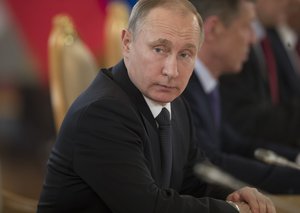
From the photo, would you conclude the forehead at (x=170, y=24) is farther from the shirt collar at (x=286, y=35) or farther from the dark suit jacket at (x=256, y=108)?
the shirt collar at (x=286, y=35)

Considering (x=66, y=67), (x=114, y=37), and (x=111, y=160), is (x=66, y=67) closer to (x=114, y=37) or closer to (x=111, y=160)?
(x=114, y=37)

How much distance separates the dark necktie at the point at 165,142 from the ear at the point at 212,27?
28.4 inches

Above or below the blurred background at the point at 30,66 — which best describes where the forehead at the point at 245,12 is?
above

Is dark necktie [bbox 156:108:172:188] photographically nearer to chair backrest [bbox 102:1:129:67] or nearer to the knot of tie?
the knot of tie

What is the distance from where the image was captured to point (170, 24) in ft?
4.90

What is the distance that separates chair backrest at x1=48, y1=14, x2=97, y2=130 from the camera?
2.23m

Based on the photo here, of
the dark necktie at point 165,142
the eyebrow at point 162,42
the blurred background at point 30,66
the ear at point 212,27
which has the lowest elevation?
the blurred background at point 30,66

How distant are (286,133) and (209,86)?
0.65 meters

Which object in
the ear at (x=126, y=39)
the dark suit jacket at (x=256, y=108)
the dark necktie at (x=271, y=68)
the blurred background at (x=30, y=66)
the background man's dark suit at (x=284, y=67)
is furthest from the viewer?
the blurred background at (x=30, y=66)

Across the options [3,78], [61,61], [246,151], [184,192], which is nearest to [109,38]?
[61,61]

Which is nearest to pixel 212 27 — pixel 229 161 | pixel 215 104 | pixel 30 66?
pixel 215 104

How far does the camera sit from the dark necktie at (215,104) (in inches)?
90.8

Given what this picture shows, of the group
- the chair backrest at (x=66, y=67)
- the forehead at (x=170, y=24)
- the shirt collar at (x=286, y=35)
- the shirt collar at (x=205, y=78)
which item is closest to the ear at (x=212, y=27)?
the shirt collar at (x=205, y=78)

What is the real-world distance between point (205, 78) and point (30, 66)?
8.44ft
